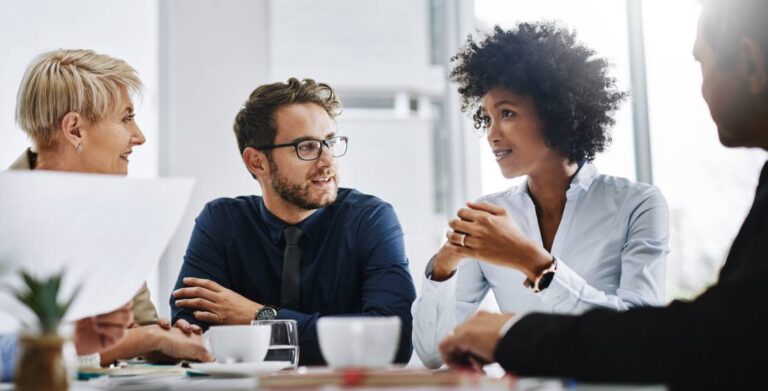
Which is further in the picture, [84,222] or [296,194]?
[296,194]

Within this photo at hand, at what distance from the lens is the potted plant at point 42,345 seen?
84 cm

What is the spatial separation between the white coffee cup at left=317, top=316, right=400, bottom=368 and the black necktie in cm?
144

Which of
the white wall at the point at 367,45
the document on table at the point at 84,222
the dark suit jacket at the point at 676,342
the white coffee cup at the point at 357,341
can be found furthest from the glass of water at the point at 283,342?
the white wall at the point at 367,45

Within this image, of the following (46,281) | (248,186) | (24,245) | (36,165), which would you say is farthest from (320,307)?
(46,281)

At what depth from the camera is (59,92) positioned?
232 centimetres

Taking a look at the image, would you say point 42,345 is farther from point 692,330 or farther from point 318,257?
point 318,257

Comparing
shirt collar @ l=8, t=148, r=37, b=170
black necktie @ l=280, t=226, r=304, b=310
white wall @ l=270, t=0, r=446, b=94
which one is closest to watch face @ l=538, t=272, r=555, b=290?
black necktie @ l=280, t=226, r=304, b=310

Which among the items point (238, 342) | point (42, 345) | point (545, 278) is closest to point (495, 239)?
point (545, 278)

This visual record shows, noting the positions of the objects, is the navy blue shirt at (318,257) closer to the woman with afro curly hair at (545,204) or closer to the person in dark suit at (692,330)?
the woman with afro curly hair at (545,204)

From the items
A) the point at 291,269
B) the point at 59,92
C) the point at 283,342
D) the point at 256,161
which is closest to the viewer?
the point at 283,342

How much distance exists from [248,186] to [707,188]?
2251mm

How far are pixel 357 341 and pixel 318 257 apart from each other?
1.51 meters

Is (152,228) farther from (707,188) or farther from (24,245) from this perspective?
(707,188)

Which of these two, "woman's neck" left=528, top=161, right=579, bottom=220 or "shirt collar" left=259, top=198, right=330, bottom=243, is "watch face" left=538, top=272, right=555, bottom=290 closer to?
"woman's neck" left=528, top=161, right=579, bottom=220
